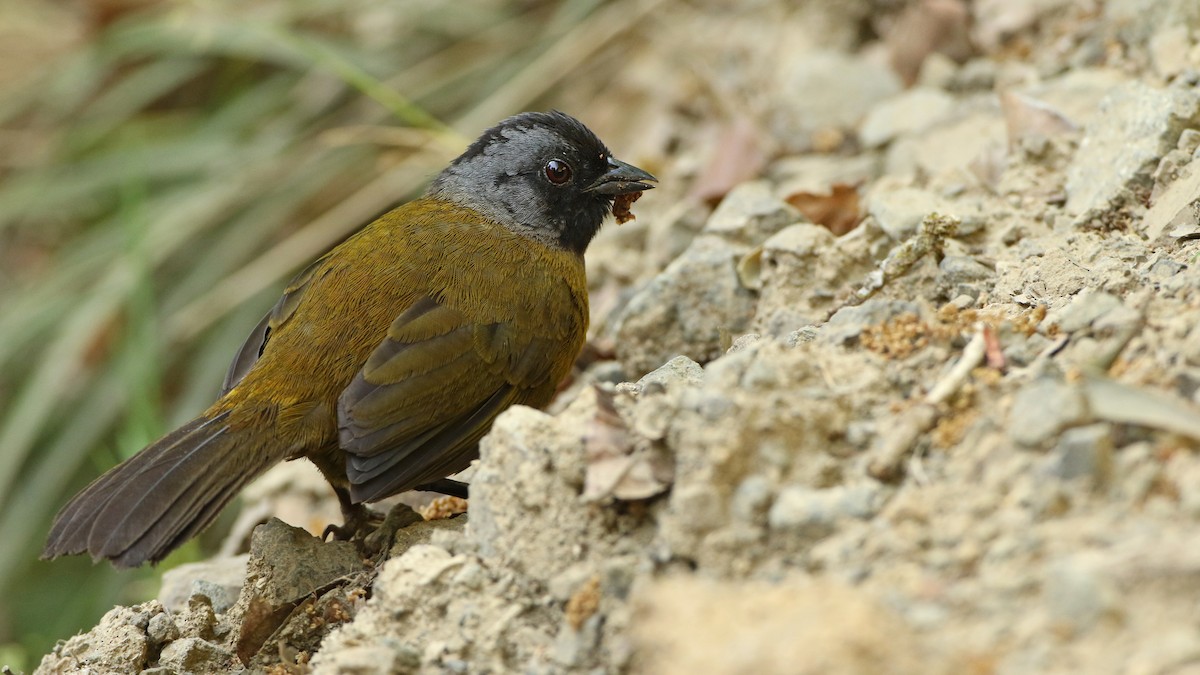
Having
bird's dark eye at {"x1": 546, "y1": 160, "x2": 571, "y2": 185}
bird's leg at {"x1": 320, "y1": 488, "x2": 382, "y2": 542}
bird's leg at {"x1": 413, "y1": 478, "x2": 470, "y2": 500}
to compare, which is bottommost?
bird's leg at {"x1": 413, "y1": 478, "x2": 470, "y2": 500}

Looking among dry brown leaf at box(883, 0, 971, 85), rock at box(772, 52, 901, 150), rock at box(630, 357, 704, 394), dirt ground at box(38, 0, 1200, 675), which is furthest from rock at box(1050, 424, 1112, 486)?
dry brown leaf at box(883, 0, 971, 85)

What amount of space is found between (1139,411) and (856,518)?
0.45 meters

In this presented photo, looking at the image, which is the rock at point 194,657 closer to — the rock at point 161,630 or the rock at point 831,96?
the rock at point 161,630

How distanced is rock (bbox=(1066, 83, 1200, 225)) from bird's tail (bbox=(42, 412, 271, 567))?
89.8 inches

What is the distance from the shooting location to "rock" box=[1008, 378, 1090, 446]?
201 centimetres

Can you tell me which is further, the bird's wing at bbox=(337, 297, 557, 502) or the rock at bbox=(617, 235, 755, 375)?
the rock at bbox=(617, 235, 755, 375)

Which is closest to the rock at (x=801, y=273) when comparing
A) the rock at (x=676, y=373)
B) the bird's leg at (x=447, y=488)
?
the rock at (x=676, y=373)

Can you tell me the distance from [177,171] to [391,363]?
3.53 metres

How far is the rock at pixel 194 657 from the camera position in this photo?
9.32ft

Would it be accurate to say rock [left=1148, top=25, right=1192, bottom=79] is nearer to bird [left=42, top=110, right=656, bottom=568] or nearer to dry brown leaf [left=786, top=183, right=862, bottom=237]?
dry brown leaf [left=786, top=183, right=862, bottom=237]

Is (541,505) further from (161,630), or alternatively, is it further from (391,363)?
(391,363)

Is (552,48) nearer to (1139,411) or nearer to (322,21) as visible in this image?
(322,21)

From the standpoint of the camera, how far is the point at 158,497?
3100mm

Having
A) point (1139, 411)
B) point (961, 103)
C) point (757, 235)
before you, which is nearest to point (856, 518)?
point (1139, 411)
